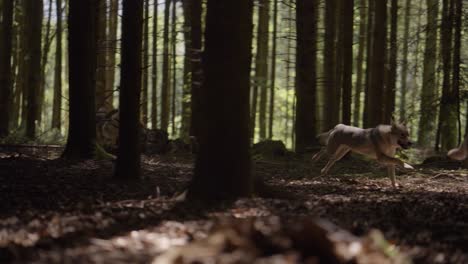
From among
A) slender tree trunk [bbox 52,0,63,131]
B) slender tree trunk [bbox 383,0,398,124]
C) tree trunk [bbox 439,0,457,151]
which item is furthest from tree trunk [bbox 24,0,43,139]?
tree trunk [bbox 439,0,457,151]

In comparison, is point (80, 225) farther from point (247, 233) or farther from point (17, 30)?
point (17, 30)

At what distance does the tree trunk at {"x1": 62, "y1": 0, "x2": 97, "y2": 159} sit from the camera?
14.1m

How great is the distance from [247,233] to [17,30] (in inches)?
1341

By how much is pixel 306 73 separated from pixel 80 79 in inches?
295

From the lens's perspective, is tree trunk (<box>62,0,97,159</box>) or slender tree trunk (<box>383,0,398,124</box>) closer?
tree trunk (<box>62,0,97,159</box>)

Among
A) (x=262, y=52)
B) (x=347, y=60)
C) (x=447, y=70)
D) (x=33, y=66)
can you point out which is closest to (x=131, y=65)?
(x=347, y=60)

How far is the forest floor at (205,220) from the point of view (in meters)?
4.34

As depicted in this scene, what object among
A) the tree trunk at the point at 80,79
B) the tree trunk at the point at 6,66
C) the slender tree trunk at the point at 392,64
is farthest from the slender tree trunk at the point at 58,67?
the tree trunk at the point at 80,79

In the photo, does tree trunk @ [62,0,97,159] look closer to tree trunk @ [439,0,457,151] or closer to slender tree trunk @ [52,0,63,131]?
tree trunk @ [439,0,457,151]

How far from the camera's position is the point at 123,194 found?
29.5ft

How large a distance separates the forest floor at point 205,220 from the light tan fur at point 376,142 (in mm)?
553

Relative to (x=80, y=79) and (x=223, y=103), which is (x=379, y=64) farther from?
(x=223, y=103)

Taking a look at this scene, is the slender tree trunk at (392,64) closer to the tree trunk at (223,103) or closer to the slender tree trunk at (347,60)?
the slender tree trunk at (347,60)

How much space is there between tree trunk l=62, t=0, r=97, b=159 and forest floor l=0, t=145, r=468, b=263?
1086 millimetres
